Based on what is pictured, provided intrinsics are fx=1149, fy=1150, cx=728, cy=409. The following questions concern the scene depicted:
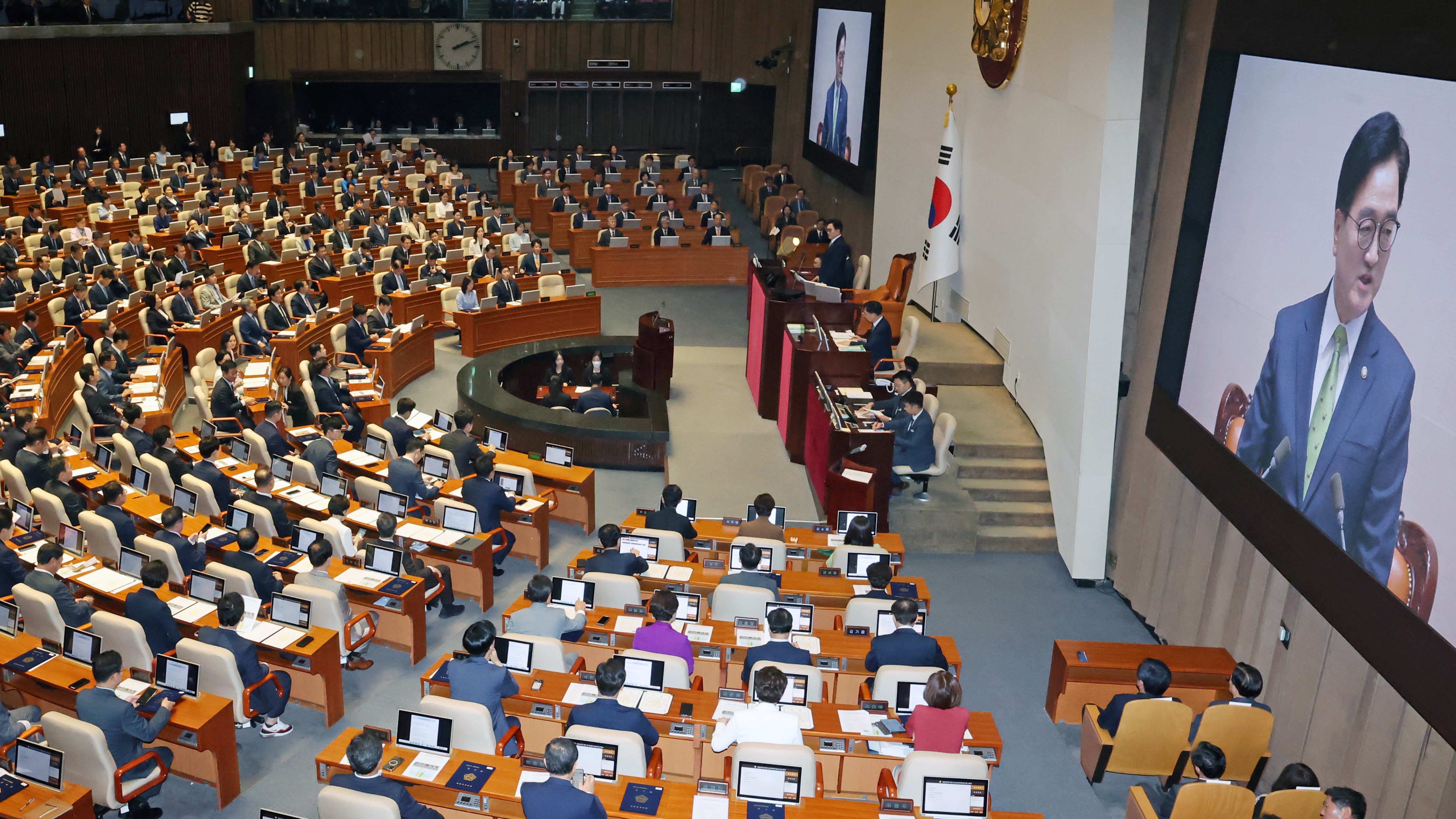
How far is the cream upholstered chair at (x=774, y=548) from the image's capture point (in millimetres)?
9453

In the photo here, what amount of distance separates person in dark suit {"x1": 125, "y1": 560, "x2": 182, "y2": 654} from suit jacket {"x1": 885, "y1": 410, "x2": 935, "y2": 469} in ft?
20.8

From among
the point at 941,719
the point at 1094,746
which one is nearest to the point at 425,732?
the point at 941,719

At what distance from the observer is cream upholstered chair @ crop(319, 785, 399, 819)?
545 centimetres

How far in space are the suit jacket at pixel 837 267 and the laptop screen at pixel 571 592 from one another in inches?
322

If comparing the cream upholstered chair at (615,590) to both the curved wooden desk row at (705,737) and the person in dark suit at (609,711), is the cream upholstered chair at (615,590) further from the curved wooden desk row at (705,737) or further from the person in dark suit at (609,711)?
the person in dark suit at (609,711)

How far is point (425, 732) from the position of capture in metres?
6.41

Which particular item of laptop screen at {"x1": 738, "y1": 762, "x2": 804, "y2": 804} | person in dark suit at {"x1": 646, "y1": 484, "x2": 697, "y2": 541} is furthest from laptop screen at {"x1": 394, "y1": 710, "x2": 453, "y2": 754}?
person in dark suit at {"x1": 646, "y1": 484, "x2": 697, "y2": 541}

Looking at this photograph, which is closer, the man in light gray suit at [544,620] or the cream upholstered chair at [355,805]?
the cream upholstered chair at [355,805]

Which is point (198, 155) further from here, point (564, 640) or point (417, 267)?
point (564, 640)

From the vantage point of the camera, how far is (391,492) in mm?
9938

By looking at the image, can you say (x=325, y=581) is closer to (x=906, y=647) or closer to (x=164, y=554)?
Answer: (x=164, y=554)

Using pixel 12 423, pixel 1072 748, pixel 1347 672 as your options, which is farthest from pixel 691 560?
pixel 12 423

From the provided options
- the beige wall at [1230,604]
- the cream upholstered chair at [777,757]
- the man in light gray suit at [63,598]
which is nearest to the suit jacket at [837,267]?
the beige wall at [1230,604]

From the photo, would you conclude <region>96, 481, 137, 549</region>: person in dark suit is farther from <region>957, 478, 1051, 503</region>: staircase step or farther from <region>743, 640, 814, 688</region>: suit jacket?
<region>957, 478, 1051, 503</region>: staircase step
